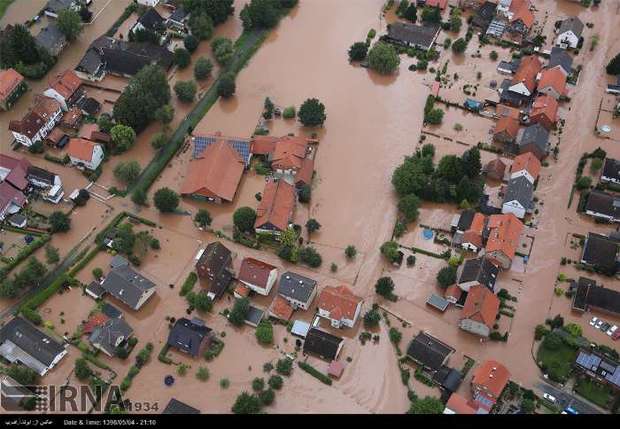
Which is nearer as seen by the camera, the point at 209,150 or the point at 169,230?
the point at 169,230

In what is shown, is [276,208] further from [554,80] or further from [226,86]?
[554,80]

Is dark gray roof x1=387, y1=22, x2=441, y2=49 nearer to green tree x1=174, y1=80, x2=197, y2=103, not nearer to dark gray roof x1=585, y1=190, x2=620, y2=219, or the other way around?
green tree x1=174, y1=80, x2=197, y2=103

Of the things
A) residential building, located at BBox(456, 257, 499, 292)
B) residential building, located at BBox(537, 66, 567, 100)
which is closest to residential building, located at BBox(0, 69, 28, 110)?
residential building, located at BBox(456, 257, 499, 292)

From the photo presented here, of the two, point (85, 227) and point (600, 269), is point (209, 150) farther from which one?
point (600, 269)

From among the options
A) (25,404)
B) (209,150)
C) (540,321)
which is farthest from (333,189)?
(25,404)

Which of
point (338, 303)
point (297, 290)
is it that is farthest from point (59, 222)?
point (338, 303)

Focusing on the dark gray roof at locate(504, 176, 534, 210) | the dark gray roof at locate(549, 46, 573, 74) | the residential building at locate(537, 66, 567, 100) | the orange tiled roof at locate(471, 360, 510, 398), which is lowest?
the orange tiled roof at locate(471, 360, 510, 398)

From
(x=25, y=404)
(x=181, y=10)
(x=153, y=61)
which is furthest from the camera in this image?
(x=181, y=10)
